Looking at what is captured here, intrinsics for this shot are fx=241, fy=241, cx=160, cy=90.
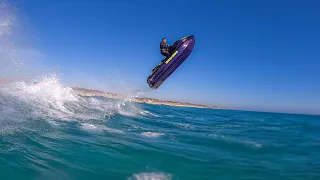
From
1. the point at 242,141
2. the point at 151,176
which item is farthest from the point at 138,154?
the point at 242,141

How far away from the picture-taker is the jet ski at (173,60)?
19.2 meters

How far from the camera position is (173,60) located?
1916 centimetres

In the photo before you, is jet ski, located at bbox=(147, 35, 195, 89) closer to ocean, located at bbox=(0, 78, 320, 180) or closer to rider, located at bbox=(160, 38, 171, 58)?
rider, located at bbox=(160, 38, 171, 58)

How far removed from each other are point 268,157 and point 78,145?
26.6 ft

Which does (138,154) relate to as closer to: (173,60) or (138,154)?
(138,154)

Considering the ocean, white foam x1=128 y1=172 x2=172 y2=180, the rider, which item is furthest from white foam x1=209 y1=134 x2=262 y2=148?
the rider

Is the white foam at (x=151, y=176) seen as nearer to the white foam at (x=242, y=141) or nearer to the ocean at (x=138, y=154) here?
the ocean at (x=138, y=154)

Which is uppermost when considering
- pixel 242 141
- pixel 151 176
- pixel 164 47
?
pixel 164 47

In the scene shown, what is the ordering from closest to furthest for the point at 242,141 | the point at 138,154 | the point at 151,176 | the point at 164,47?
the point at 151,176 < the point at 138,154 < the point at 242,141 < the point at 164,47

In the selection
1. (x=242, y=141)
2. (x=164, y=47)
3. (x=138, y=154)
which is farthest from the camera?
(x=164, y=47)

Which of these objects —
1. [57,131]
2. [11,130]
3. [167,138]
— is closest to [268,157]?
[167,138]

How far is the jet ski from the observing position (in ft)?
62.9

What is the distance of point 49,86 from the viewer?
24.5 m

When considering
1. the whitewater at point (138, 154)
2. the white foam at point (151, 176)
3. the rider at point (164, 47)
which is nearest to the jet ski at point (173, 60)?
the rider at point (164, 47)
